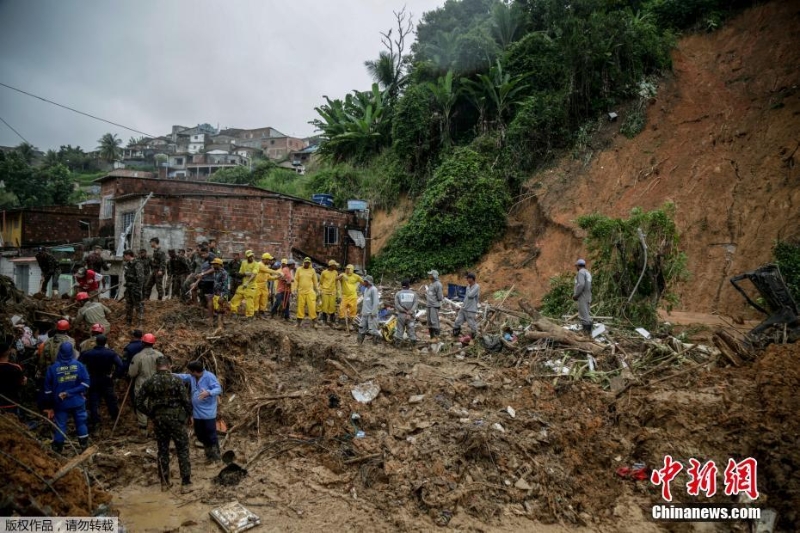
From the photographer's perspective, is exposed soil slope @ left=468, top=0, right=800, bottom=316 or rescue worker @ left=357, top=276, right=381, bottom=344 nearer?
rescue worker @ left=357, top=276, right=381, bottom=344

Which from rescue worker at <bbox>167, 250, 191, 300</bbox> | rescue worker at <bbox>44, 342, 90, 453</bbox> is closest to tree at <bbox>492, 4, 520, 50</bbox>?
rescue worker at <bbox>167, 250, 191, 300</bbox>

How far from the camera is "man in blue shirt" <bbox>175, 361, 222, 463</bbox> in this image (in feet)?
19.2

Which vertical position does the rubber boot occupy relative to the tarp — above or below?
below

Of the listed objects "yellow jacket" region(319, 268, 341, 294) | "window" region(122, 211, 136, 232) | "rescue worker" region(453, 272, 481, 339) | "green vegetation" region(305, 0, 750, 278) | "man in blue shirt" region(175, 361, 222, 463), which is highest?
"green vegetation" region(305, 0, 750, 278)

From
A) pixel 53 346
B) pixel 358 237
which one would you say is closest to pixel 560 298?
pixel 358 237

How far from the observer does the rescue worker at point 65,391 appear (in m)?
5.95

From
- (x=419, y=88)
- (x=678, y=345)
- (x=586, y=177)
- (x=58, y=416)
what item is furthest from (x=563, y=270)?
(x=58, y=416)

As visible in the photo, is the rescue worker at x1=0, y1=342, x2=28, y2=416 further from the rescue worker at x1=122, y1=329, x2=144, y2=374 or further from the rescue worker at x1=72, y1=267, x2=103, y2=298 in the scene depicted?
the rescue worker at x1=72, y1=267, x2=103, y2=298

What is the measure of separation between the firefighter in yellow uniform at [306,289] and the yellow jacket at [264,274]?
494 mm

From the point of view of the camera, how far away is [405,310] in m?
9.77

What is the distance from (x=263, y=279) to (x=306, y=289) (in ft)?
3.48

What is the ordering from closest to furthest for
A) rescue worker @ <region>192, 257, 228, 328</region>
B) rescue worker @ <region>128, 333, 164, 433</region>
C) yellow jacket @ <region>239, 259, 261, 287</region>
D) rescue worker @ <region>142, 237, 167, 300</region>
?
1. rescue worker @ <region>128, 333, 164, 433</region>
2. rescue worker @ <region>192, 257, 228, 328</region>
3. yellow jacket @ <region>239, 259, 261, 287</region>
4. rescue worker @ <region>142, 237, 167, 300</region>

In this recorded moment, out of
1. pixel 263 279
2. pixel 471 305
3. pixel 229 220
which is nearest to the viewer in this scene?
pixel 471 305

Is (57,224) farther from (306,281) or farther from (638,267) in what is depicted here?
(638,267)
